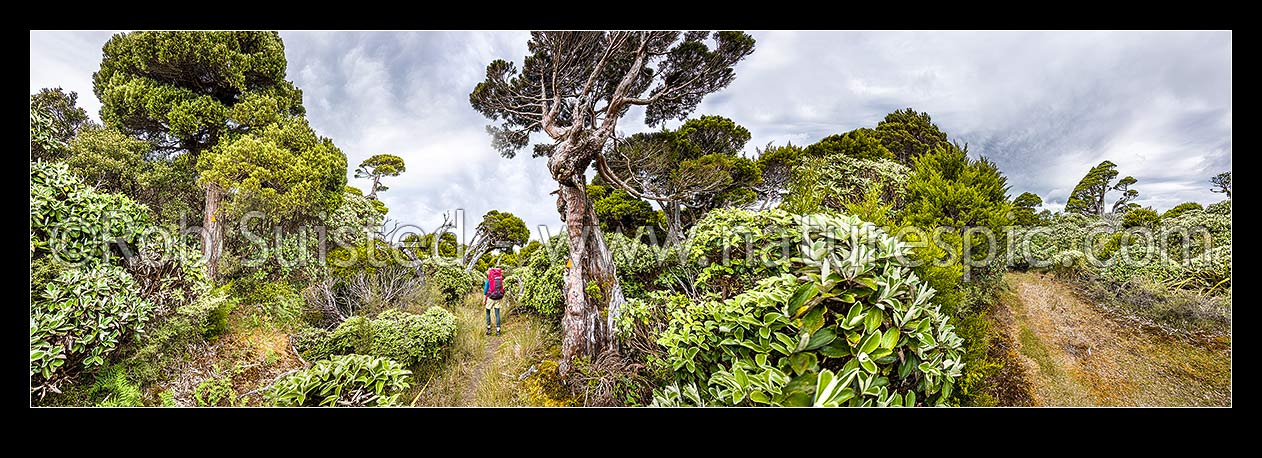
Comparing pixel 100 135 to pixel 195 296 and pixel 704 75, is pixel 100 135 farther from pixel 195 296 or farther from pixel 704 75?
pixel 704 75

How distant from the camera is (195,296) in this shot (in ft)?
10.5

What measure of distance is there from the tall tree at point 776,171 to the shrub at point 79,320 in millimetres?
7014

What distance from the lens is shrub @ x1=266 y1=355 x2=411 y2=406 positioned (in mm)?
1614

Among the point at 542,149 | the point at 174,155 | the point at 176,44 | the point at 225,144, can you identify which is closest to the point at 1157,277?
the point at 542,149

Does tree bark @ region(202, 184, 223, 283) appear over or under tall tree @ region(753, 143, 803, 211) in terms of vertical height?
under

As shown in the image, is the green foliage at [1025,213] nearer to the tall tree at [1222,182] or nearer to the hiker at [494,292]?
the tall tree at [1222,182]

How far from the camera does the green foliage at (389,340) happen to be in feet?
11.3

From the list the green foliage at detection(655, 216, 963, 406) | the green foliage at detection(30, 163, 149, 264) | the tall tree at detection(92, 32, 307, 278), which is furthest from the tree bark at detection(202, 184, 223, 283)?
the green foliage at detection(655, 216, 963, 406)

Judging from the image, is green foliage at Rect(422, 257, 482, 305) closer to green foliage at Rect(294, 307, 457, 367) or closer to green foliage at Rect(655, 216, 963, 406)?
green foliage at Rect(294, 307, 457, 367)

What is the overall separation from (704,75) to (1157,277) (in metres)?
6.53

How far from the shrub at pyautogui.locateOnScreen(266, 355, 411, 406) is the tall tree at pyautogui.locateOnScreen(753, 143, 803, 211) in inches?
226

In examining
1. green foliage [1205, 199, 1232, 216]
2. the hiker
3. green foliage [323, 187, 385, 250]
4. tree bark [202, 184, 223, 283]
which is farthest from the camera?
green foliage [323, 187, 385, 250]

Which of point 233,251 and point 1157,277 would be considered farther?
point 233,251
